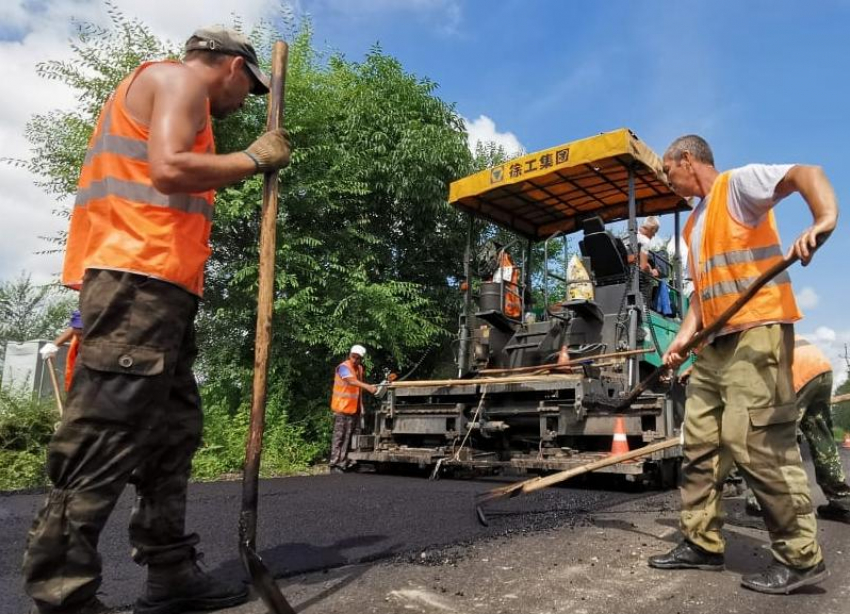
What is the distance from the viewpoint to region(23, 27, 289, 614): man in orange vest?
5.71ft

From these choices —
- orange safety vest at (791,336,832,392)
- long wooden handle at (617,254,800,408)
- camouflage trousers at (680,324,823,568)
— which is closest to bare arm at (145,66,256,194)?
long wooden handle at (617,254,800,408)

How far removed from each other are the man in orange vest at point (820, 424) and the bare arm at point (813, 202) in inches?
76.4

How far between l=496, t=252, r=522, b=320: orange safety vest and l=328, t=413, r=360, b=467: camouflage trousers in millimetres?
2517

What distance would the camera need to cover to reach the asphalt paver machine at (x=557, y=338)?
220 inches

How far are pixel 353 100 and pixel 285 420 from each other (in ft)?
20.2

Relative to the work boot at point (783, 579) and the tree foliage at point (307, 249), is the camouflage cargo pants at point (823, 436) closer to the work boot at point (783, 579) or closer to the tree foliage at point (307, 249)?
the work boot at point (783, 579)

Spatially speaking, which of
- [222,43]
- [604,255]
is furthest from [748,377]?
[604,255]

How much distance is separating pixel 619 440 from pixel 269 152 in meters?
4.14

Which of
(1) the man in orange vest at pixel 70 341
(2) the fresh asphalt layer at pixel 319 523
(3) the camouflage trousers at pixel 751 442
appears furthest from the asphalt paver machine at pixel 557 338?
(1) the man in orange vest at pixel 70 341

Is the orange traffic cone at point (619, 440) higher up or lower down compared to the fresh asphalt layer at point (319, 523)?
higher up

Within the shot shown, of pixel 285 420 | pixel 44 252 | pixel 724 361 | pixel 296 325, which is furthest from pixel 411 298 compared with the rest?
pixel 724 361

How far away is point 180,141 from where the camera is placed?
1.89 m

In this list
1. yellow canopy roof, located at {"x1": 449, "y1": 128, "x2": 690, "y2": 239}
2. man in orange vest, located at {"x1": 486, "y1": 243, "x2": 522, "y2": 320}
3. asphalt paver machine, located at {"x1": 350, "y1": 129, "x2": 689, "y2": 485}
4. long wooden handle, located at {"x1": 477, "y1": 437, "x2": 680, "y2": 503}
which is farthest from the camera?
man in orange vest, located at {"x1": 486, "y1": 243, "x2": 522, "y2": 320}

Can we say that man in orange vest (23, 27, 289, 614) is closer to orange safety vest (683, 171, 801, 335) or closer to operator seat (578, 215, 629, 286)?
orange safety vest (683, 171, 801, 335)
